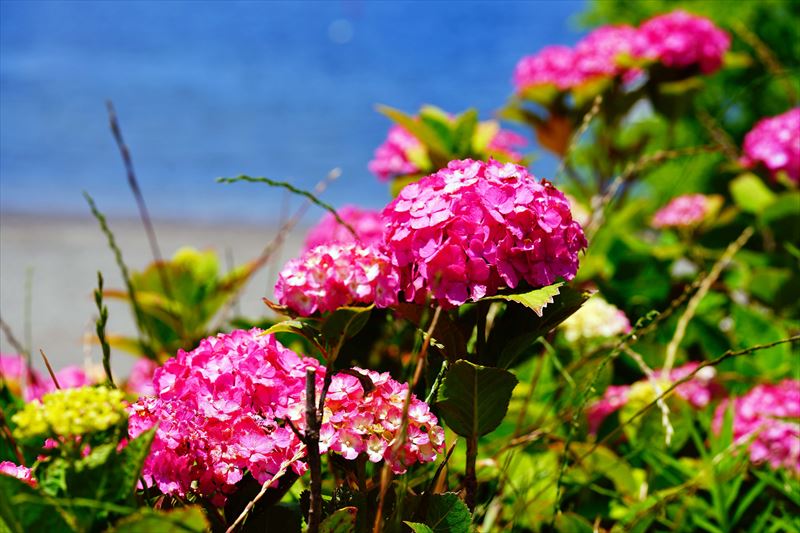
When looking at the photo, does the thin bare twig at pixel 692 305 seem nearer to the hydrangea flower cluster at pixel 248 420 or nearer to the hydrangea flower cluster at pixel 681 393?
the hydrangea flower cluster at pixel 681 393

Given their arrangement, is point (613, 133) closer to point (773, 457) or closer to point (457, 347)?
point (773, 457)

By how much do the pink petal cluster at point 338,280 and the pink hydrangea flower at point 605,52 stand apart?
6.57 feet

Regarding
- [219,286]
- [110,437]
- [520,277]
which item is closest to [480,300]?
[520,277]

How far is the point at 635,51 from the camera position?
266 centimetres

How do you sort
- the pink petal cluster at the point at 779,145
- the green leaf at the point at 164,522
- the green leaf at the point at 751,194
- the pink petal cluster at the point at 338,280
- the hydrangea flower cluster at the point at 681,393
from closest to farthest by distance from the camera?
the green leaf at the point at 164,522
the pink petal cluster at the point at 338,280
the hydrangea flower cluster at the point at 681,393
the pink petal cluster at the point at 779,145
the green leaf at the point at 751,194

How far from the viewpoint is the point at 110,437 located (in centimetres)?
58

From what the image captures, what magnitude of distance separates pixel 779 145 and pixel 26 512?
216 centimetres

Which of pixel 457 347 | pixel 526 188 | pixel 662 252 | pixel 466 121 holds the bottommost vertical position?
pixel 457 347

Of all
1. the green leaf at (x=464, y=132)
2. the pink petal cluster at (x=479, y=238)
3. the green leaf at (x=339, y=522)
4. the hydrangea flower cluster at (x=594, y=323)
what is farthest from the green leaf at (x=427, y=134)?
the green leaf at (x=339, y=522)

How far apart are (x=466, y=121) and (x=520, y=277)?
1.33 meters

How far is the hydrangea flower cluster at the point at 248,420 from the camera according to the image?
0.67m

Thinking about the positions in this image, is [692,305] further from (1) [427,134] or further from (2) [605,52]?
(2) [605,52]

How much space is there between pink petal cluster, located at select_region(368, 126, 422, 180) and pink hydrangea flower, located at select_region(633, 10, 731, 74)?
31.4 inches

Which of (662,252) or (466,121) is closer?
(466,121)
